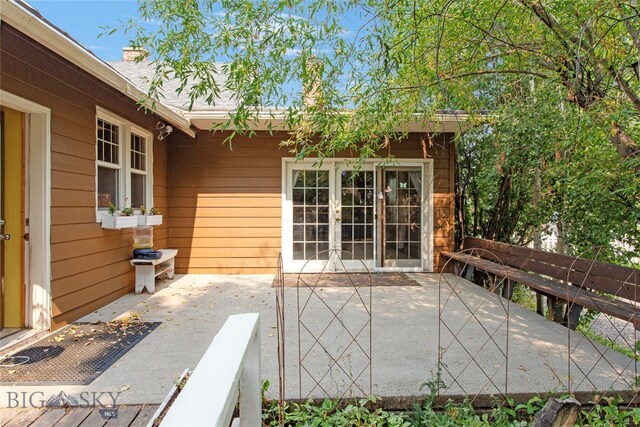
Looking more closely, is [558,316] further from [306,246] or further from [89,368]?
[89,368]

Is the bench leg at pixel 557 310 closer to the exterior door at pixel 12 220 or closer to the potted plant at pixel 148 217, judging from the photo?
the potted plant at pixel 148 217

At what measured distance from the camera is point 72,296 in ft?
10.8

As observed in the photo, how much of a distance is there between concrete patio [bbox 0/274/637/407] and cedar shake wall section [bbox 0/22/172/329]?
325 millimetres

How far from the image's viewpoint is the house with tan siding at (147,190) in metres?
2.92

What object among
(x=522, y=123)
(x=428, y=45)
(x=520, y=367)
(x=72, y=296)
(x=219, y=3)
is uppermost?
(x=219, y=3)

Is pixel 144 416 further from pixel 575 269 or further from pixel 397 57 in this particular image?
pixel 575 269

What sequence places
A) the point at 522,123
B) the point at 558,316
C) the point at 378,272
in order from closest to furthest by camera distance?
the point at 558,316 < the point at 522,123 < the point at 378,272

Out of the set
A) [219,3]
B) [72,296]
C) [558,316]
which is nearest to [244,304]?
[72,296]

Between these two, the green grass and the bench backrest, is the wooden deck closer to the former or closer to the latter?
the green grass

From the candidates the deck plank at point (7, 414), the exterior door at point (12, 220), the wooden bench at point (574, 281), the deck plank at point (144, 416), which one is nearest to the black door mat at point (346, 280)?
the wooden bench at point (574, 281)

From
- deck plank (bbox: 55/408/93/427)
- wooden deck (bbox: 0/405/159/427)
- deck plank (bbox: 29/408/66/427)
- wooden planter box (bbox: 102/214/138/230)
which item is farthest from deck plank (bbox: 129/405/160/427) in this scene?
wooden planter box (bbox: 102/214/138/230)

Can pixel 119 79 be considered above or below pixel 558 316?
above

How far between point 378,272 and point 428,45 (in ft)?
11.9

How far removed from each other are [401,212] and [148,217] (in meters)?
3.78
